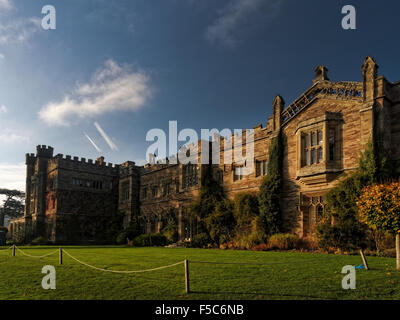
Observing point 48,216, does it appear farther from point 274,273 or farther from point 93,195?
point 274,273

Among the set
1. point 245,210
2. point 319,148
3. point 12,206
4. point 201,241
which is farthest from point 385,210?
point 12,206

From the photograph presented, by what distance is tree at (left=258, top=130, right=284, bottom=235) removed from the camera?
20797 millimetres

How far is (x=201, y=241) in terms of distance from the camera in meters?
24.2

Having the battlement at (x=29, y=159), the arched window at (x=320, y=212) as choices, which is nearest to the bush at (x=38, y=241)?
the battlement at (x=29, y=159)

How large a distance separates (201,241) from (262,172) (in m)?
6.74

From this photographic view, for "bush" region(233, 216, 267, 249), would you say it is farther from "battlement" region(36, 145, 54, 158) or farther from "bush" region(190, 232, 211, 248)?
"battlement" region(36, 145, 54, 158)

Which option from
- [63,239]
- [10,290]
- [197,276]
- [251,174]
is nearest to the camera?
[10,290]

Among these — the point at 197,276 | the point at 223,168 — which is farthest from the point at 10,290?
the point at 223,168

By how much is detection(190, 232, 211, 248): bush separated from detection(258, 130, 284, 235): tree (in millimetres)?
5045

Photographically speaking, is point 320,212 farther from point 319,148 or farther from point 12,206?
point 12,206

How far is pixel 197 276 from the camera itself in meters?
9.73

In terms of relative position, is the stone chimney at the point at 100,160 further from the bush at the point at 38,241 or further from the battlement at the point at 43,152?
the bush at the point at 38,241

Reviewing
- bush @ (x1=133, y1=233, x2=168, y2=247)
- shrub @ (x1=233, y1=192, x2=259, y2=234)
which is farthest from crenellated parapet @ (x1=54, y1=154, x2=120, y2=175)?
shrub @ (x1=233, y1=192, x2=259, y2=234)

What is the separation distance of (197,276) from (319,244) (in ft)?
32.7
